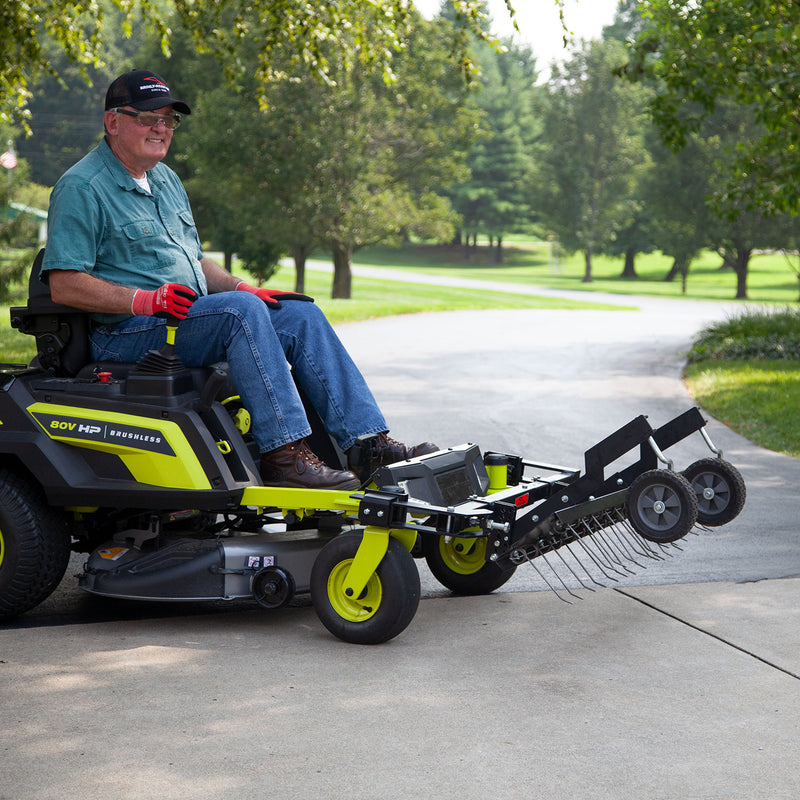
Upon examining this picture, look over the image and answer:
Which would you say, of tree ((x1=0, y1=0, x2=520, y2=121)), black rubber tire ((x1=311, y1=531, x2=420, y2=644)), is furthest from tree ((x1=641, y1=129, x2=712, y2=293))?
black rubber tire ((x1=311, y1=531, x2=420, y2=644))

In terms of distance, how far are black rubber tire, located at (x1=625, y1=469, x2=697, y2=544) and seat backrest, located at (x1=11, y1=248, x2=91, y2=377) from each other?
2.11 metres

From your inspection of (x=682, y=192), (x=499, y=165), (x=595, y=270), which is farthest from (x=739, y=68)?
(x=499, y=165)

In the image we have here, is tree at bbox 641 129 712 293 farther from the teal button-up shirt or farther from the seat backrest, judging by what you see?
the seat backrest

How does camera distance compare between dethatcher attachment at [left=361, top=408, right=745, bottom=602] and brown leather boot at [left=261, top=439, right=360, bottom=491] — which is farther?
brown leather boot at [left=261, top=439, right=360, bottom=491]

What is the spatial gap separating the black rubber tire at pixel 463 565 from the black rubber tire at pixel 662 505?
3.07ft

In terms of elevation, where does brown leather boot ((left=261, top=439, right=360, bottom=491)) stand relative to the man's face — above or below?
below

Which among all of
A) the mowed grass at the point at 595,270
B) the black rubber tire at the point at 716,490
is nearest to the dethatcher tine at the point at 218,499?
the black rubber tire at the point at 716,490

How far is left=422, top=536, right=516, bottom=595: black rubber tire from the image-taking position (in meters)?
4.58

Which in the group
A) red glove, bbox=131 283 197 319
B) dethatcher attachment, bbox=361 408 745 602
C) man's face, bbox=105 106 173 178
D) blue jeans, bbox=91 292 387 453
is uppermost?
man's face, bbox=105 106 173 178

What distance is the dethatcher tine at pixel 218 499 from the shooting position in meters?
3.91

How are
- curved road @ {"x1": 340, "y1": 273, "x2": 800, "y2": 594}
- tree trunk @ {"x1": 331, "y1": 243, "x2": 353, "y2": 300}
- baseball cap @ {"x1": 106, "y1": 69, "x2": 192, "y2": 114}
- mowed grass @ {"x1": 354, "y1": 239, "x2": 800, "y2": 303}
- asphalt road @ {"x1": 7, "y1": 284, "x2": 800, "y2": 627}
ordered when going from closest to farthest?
baseball cap @ {"x1": 106, "y1": 69, "x2": 192, "y2": 114}
asphalt road @ {"x1": 7, "y1": 284, "x2": 800, "y2": 627}
curved road @ {"x1": 340, "y1": 273, "x2": 800, "y2": 594}
tree trunk @ {"x1": 331, "y1": 243, "x2": 353, "y2": 300}
mowed grass @ {"x1": 354, "y1": 239, "x2": 800, "y2": 303}

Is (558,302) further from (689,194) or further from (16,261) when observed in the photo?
(16,261)

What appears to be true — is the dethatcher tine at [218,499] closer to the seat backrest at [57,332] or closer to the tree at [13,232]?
the seat backrest at [57,332]

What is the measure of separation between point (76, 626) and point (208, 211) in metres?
30.2
